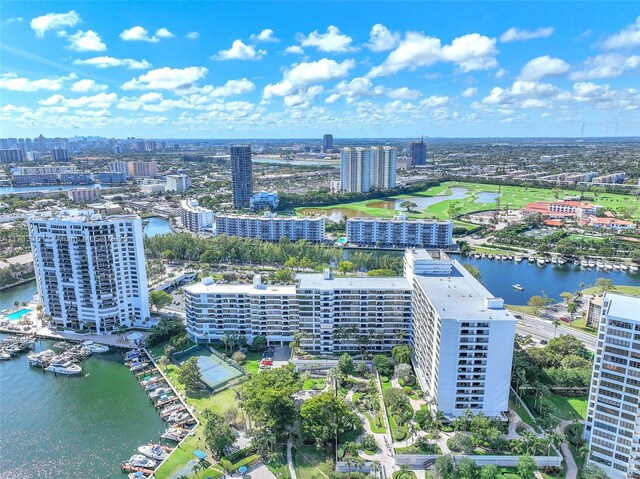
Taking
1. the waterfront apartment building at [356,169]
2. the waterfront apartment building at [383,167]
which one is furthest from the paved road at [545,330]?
the waterfront apartment building at [383,167]

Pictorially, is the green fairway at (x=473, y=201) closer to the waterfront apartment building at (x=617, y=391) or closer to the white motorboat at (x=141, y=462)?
the waterfront apartment building at (x=617, y=391)

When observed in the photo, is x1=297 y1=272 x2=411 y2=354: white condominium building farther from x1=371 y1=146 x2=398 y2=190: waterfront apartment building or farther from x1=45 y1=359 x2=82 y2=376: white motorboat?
x1=371 y1=146 x2=398 y2=190: waterfront apartment building

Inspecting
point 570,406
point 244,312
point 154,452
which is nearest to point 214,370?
point 244,312

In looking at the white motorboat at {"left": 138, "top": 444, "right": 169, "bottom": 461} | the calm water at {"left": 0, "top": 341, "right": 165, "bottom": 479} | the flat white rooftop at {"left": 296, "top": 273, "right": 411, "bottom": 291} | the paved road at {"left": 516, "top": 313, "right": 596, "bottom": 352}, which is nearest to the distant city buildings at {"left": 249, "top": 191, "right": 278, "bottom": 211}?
the flat white rooftop at {"left": 296, "top": 273, "right": 411, "bottom": 291}

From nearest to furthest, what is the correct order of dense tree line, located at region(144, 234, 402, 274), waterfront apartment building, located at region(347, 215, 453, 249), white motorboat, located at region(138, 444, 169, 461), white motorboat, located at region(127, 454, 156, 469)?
1. white motorboat, located at region(127, 454, 156, 469)
2. white motorboat, located at region(138, 444, 169, 461)
3. dense tree line, located at region(144, 234, 402, 274)
4. waterfront apartment building, located at region(347, 215, 453, 249)

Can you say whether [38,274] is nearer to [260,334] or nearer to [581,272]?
[260,334]

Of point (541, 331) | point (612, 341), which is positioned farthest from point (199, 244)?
point (612, 341)
